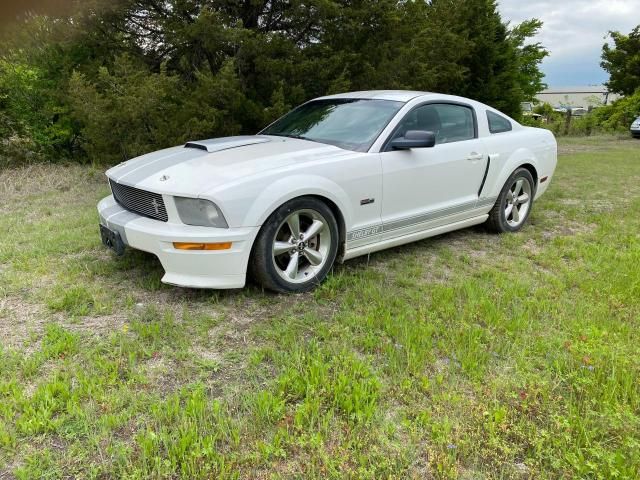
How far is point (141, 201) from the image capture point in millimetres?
3340

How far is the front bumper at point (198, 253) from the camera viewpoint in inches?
119

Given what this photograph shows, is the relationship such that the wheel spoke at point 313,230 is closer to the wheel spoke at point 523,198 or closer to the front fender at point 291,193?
the front fender at point 291,193

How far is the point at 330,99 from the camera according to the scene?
4605 mm

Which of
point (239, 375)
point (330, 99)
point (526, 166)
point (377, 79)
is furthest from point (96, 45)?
point (239, 375)

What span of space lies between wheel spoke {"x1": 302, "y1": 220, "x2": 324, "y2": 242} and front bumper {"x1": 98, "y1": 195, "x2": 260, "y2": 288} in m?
0.43

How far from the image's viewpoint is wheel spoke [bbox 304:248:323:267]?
3479 mm

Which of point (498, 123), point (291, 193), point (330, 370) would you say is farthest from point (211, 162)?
point (498, 123)

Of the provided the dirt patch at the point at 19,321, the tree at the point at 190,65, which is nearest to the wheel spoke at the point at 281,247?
the dirt patch at the point at 19,321

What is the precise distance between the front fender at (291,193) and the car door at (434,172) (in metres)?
0.45

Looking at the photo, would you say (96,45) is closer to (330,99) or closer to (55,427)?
(330,99)

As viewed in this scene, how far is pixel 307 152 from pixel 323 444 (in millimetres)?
2199

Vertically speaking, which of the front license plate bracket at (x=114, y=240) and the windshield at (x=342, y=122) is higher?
the windshield at (x=342, y=122)

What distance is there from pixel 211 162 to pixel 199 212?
0.50 m

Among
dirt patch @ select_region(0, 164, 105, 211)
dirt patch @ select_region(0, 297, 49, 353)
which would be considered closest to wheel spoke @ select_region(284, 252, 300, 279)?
dirt patch @ select_region(0, 297, 49, 353)
